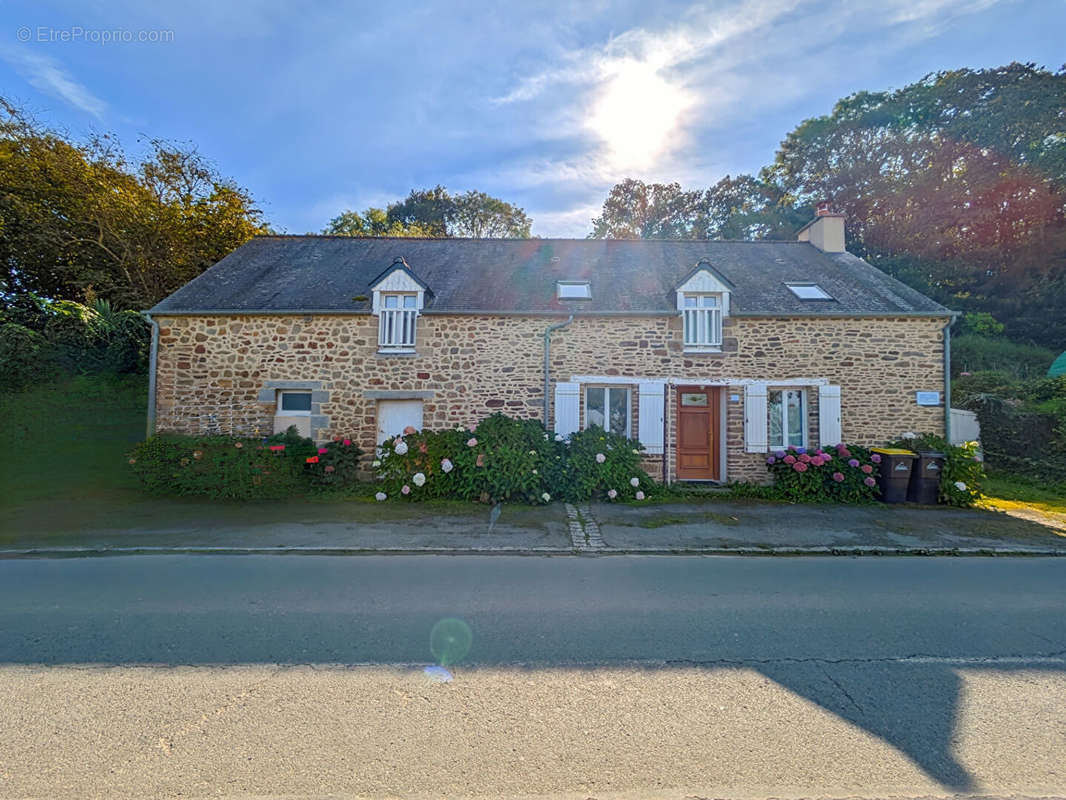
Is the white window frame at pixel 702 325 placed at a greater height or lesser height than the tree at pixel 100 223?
lesser

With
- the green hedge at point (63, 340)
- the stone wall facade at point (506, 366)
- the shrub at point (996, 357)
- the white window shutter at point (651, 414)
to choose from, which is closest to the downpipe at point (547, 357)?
the stone wall facade at point (506, 366)

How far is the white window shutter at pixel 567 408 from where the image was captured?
10.4m

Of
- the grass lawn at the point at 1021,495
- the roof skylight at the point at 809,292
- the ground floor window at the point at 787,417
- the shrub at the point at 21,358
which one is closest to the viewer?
the grass lawn at the point at 1021,495

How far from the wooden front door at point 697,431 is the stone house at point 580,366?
31mm

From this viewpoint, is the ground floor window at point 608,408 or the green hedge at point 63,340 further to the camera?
the green hedge at point 63,340

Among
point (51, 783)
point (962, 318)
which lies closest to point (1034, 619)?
point (51, 783)

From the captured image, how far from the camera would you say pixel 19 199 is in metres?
16.1

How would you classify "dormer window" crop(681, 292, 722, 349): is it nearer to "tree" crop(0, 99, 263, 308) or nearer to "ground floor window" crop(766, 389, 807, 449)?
"ground floor window" crop(766, 389, 807, 449)

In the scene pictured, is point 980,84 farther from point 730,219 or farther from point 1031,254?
point 730,219

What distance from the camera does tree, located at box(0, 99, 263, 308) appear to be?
53.6 feet

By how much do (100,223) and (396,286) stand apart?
45.8 ft

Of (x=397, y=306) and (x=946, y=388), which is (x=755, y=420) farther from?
(x=397, y=306)

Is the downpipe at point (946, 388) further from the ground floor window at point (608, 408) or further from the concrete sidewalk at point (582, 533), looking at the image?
the ground floor window at point (608, 408)

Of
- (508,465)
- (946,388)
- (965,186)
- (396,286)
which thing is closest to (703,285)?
(946,388)
